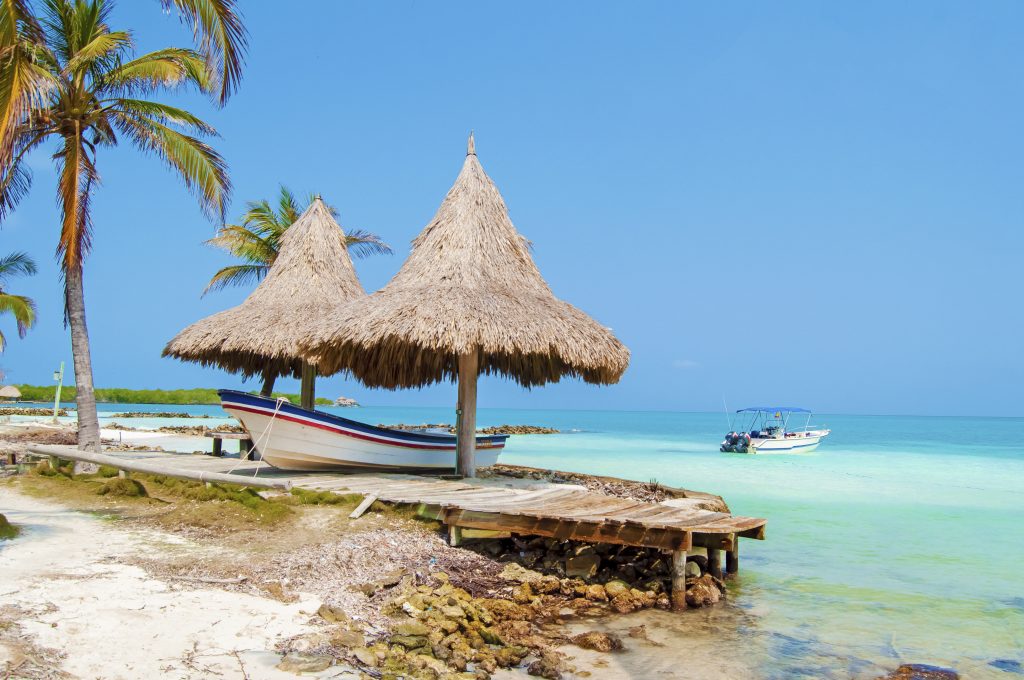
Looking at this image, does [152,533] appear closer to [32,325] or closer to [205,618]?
[205,618]

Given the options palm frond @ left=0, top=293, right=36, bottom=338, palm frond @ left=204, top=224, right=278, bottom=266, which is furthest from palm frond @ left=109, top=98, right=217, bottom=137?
palm frond @ left=0, top=293, right=36, bottom=338

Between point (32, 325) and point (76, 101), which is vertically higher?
point (76, 101)

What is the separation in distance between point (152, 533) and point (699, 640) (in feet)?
15.5

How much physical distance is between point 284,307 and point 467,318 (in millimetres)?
4557

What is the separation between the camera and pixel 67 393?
5997 cm

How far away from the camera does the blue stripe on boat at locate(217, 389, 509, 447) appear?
8.22 meters

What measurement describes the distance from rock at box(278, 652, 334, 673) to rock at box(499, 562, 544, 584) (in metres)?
2.19

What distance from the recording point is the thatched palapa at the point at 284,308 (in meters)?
10.7

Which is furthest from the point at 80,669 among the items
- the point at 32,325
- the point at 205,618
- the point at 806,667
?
the point at 32,325

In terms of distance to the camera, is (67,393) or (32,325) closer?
(32,325)

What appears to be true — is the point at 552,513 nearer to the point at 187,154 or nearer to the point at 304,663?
the point at 304,663

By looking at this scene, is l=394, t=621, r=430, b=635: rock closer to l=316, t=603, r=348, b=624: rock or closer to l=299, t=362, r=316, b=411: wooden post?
l=316, t=603, r=348, b=624: rock

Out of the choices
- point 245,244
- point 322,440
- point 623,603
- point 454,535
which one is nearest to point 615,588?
point 623,603

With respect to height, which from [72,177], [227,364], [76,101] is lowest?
[227,364]
